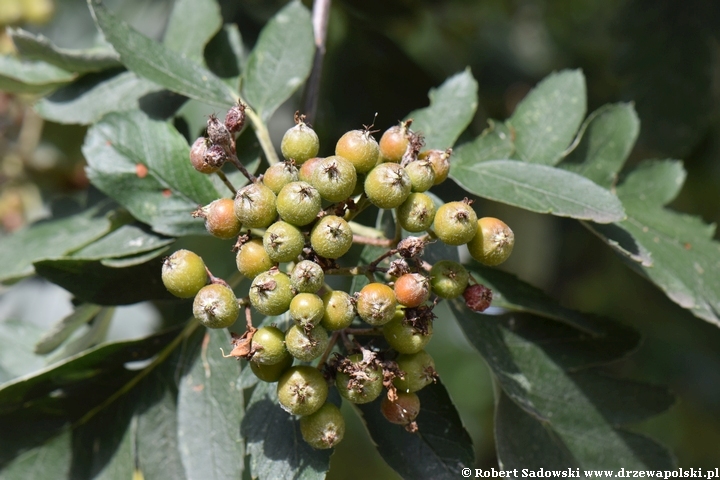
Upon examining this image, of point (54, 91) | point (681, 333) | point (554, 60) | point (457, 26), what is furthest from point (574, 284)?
point (54, 91)

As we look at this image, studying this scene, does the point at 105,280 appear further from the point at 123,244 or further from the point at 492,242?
the point at 492,242

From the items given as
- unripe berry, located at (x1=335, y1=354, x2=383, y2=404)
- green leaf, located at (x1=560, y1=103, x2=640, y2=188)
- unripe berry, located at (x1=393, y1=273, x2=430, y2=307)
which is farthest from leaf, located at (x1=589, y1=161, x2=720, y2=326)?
unripe berry, located at (x1=335, y1=354, x2=383, y2=404)

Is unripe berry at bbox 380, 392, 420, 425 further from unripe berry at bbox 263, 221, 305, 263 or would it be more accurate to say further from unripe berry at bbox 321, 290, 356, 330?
unripe berry at bbox 263, 221, 305, 263

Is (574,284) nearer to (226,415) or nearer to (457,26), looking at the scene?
(457,26)

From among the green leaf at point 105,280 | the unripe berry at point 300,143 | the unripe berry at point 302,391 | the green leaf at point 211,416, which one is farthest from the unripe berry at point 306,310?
the green leaf at point 105,280

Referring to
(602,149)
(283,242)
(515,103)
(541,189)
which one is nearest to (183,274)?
(283,242)

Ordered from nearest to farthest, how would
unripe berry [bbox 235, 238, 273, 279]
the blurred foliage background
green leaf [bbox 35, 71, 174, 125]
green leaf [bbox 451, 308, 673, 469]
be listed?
1. unripe berry [bbox 235, 238, 273, 279]
2. green leaf [bbox 451, 308, 673, 469]
3. green leaf [bbox 35, 71, 174, 125]
4. the blurred foliage background
